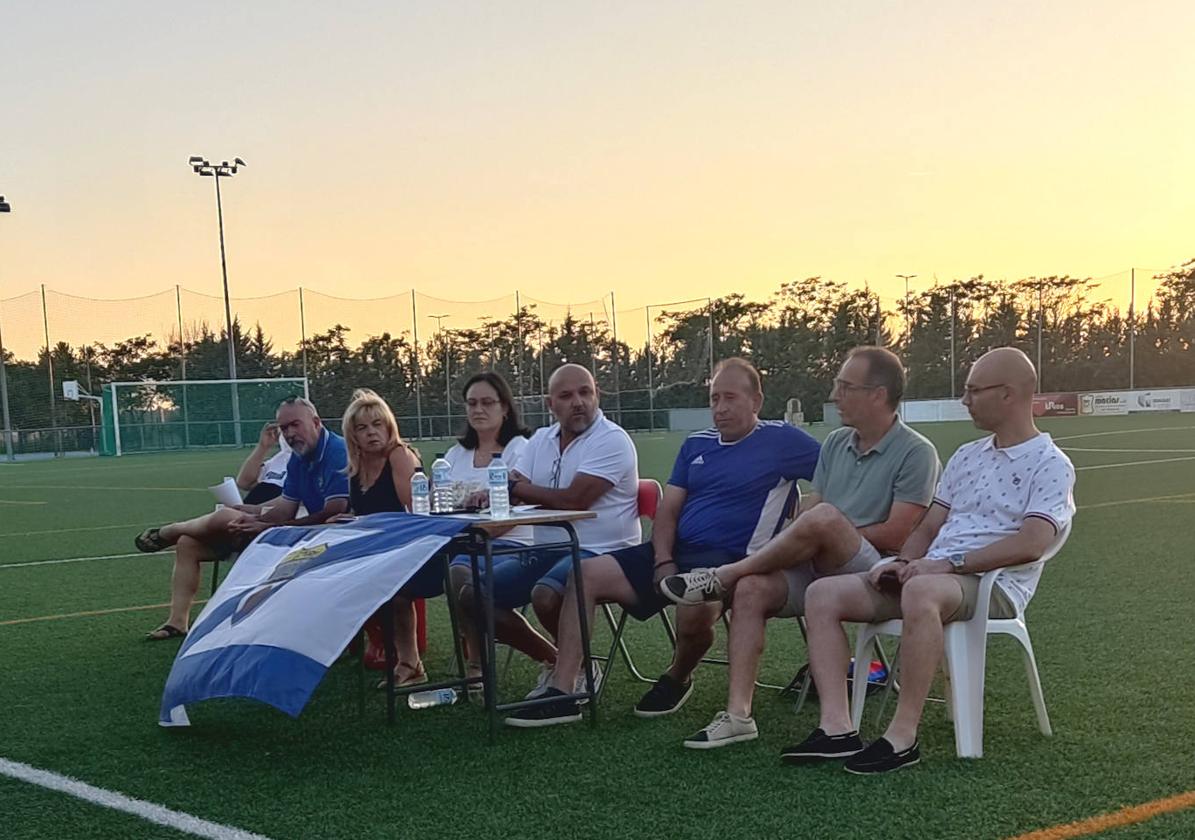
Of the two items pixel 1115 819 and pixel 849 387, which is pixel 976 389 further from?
pixel 1115 819

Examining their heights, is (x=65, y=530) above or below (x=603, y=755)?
below

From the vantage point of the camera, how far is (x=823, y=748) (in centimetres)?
373

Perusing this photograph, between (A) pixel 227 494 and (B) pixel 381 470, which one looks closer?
(B) pixel 381 470

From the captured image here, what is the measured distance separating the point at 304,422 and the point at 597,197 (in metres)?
20.4

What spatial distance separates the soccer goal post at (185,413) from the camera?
1581 inches

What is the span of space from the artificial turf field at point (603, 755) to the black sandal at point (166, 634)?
72 mm

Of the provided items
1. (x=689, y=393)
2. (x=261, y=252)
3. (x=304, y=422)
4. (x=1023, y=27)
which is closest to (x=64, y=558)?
(x=304, y=422)

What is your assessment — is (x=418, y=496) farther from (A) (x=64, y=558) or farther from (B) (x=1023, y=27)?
(B) (x=1023, y=27)

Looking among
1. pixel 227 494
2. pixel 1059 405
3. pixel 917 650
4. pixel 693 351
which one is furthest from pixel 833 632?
pixel 693 351

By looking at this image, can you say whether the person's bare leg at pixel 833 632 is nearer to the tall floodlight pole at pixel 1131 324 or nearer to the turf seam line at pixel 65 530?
the turf seam line at pixel 65 530

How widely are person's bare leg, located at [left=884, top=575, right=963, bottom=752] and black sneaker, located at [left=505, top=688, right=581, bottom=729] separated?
1.27 m

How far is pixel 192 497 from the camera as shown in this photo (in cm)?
1784

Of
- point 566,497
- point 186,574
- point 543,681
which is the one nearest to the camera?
point 543,681

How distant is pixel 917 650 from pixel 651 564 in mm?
1309
